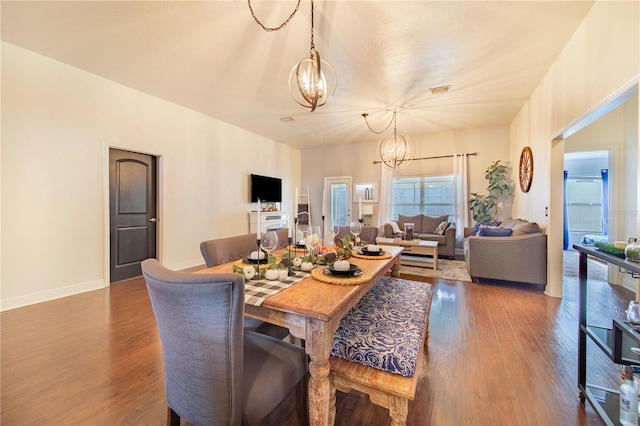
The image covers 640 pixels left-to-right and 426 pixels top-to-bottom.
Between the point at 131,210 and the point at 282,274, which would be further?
the point at 131,210

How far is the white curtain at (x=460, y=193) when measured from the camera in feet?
19.1

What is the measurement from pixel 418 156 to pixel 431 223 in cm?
171

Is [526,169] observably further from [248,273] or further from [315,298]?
[248,273]

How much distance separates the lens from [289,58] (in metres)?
3.00

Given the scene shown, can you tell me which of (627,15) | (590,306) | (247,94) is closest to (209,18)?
(247,94)

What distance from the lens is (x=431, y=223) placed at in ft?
19.7

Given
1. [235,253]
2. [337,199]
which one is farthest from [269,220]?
[235,253]

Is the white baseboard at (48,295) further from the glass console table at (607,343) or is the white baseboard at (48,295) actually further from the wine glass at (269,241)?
the glass console table at (607,343)

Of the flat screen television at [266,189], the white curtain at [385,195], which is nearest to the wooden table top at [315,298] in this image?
the flat screen television at [266,189]

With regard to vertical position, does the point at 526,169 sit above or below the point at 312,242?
above

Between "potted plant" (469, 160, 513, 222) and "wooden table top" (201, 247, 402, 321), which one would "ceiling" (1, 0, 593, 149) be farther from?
"wooden table top" (201, 247, 402, 321)

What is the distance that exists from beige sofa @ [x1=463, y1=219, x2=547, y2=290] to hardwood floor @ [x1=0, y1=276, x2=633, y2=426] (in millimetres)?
525

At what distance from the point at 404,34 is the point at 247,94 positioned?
2.42 meters

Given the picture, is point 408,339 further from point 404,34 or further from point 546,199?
point 546,199
